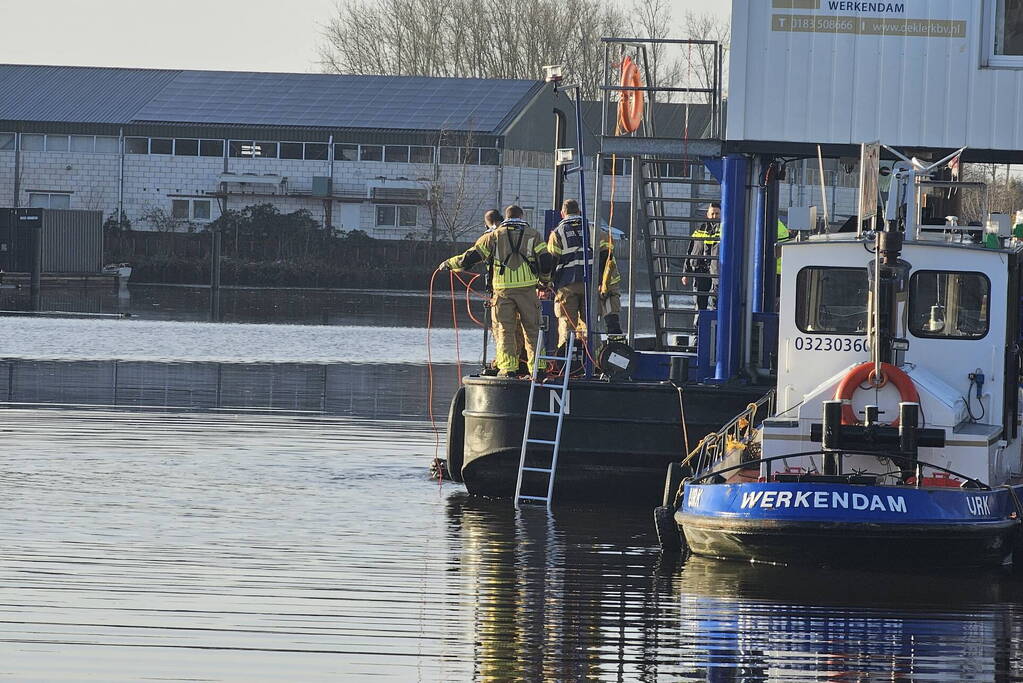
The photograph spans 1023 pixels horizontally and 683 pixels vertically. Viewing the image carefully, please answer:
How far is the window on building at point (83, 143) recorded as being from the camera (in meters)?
71.1

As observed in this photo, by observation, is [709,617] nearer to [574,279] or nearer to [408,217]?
[574,279]

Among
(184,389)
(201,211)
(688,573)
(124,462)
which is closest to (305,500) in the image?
(124,462)

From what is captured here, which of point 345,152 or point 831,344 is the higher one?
point 345,152

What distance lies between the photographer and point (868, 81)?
608 inches

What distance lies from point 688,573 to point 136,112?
2452 inches

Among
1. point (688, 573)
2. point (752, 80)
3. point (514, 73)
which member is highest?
point (514, 73)

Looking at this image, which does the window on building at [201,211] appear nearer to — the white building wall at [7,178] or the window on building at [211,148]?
the window on building at [211,148]

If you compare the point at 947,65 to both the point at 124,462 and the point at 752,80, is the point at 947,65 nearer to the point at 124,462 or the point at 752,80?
the point at 752,80

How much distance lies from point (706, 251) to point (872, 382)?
6.07 metres

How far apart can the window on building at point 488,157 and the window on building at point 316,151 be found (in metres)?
5.88

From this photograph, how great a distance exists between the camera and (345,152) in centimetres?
6931

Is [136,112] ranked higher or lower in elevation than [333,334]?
higher

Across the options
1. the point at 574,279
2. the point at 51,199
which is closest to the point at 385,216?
the point at 51,199

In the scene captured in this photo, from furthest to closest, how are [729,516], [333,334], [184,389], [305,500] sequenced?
[333,334] < [184,389] < [305,500] < [729,516]
